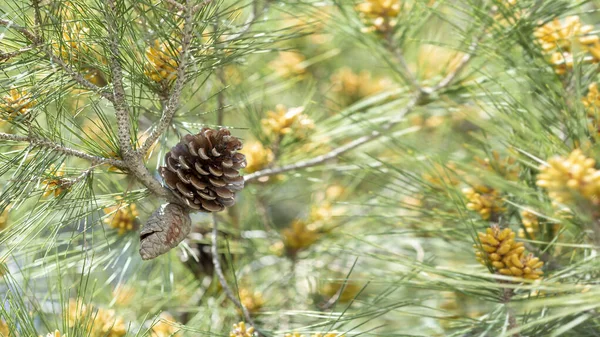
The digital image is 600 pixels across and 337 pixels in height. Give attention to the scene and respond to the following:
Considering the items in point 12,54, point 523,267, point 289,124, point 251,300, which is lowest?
point 251,300

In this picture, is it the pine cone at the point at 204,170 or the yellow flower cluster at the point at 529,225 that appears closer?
the pine cone at the point at 204,170

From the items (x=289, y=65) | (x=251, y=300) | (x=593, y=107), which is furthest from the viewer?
(x=289, y=65)

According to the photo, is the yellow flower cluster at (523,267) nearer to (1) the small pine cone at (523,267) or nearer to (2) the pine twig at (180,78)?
(1) the small pine cone at (523,267)

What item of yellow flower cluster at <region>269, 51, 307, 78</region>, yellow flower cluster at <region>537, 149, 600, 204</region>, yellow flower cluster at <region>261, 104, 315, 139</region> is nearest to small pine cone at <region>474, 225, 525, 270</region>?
yellow flower cluster at <region>537, 149, 600, 204</region>

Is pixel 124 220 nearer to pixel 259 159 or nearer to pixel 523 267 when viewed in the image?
pixel 259 159

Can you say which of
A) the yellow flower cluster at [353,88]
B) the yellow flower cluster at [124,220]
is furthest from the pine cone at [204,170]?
the yellow flower cluster at [353,88]

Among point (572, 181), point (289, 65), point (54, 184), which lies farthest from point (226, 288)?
point (289, 65)

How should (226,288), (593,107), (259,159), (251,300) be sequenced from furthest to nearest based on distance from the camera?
(259,159), (251,300), (226,288), (593,107)
